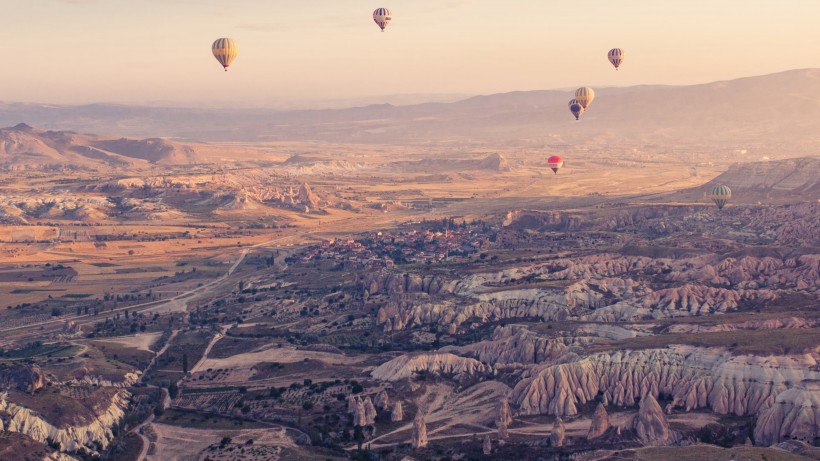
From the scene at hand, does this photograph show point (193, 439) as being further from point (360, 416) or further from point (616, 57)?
point (616, 57)

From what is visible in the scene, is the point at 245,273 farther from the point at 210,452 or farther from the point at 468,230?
the point at 210,452

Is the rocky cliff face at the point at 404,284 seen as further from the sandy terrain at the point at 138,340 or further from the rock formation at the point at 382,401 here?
the rock formation at the point at 382,401

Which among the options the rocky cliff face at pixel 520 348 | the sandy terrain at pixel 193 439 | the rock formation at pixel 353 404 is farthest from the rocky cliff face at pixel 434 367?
the sandy terrain at pixel 193 439

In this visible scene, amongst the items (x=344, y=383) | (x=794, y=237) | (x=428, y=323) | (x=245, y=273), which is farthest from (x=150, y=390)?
(x=794, y=237)

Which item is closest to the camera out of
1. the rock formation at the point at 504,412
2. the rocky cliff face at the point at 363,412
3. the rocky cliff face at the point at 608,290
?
the rock formation at the point at 504,412

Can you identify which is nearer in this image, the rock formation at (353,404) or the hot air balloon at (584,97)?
the rock formation at (353,404)

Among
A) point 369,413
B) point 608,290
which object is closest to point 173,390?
point 369,413
